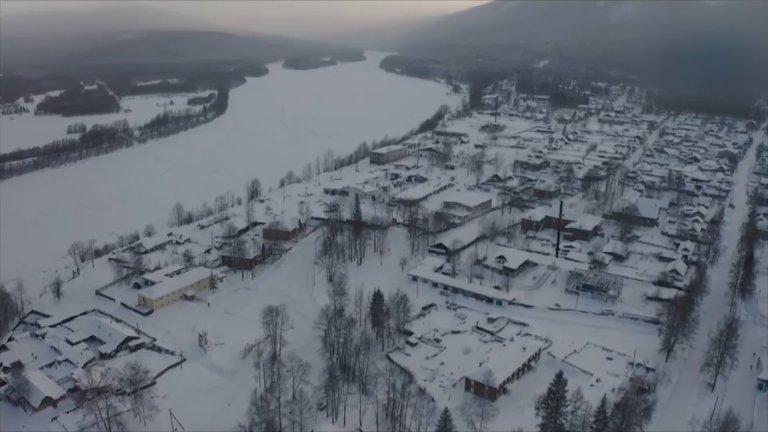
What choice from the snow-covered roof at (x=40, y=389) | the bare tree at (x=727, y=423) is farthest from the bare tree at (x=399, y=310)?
the snow-covered roof at (x=40, y=389)

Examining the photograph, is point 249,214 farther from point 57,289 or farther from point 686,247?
point 686,247

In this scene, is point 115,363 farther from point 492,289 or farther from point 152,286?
point 492,289

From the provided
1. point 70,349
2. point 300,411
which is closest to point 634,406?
point 300,411

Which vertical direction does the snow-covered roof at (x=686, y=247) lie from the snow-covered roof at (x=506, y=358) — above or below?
above

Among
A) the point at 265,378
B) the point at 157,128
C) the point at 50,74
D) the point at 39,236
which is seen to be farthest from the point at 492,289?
the point at 50,74

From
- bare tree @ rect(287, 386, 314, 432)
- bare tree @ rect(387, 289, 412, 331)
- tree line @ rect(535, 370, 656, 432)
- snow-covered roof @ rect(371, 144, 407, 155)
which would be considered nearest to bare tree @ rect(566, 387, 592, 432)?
tree line @ rect(535, 370, 656, 432)

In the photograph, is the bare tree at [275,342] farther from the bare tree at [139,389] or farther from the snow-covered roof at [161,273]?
the snow-covered roof at [161,273]

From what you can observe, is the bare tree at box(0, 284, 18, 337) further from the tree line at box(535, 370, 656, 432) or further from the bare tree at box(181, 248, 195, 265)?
the tree line at box(535, 370, 656, 432)

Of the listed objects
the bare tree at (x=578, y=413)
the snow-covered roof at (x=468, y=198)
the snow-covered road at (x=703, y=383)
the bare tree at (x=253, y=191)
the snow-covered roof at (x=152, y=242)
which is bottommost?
the snow-covered road at (x=703, y=383)
